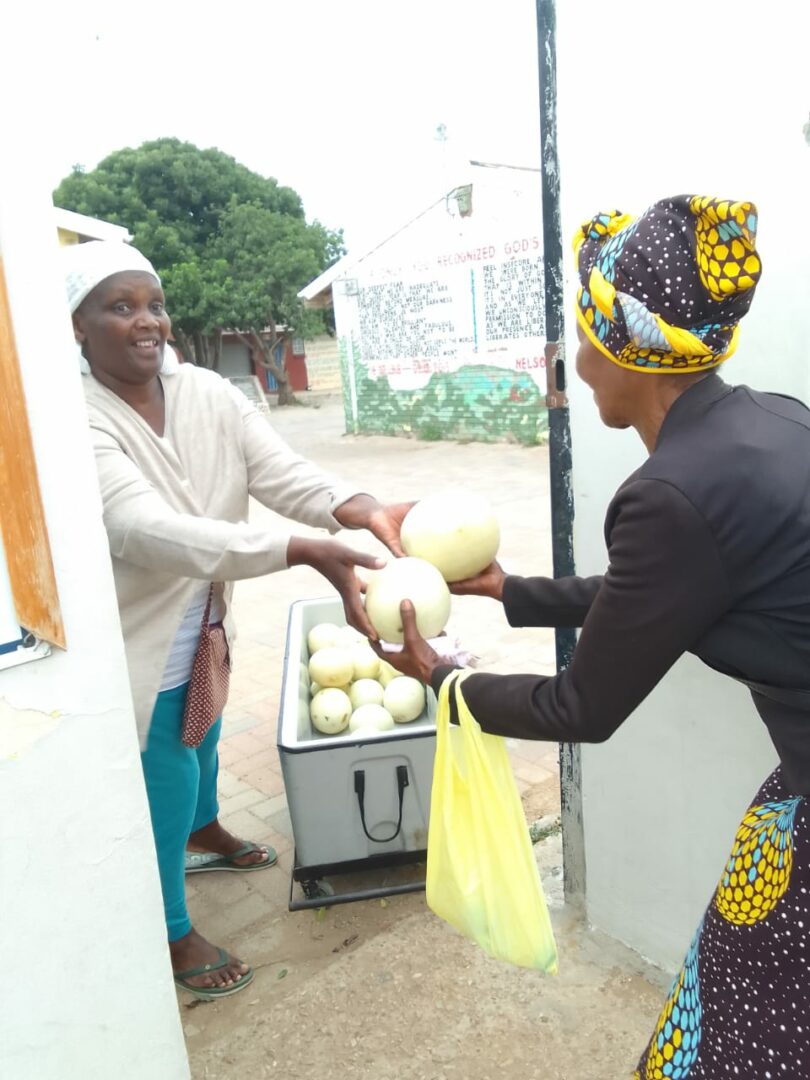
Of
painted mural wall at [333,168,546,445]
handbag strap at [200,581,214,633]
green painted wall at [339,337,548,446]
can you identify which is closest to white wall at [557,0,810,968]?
handbag strap at [200,581,214,633]

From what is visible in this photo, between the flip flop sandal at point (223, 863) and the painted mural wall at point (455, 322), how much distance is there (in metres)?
11.1

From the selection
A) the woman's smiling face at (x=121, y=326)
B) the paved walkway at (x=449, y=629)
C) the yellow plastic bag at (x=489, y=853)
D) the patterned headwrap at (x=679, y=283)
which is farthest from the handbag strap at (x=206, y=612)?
the patterned headwrap at (x=679, y=283)

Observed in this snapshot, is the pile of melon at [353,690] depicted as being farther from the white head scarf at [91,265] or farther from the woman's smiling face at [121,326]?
the white head scarf at [91,265]

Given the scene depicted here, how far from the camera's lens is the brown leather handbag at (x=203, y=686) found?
8.20ft

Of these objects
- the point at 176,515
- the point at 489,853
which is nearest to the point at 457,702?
the point at 489,853

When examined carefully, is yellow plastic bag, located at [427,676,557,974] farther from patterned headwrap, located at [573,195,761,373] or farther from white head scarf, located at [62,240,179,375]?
white head scarf, located at [62,240,179,375]

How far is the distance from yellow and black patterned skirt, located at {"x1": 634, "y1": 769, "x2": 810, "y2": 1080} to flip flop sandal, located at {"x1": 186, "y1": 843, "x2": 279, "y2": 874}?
209 cm

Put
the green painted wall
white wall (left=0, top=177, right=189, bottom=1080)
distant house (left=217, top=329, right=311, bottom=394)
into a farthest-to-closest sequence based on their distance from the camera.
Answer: distant house (left=217, top=329, right=311, bottom=394), the green painted wall, white wall (left=0, top=177, right=189, bottom=1080)

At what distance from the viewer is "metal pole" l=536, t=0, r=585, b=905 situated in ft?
7.02

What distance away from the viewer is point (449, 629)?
5742 mm

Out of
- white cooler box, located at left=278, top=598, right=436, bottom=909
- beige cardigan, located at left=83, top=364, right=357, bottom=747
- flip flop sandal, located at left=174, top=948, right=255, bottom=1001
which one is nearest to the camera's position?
beige cardigan, located at left=83, top=364, right=357, bottom=747

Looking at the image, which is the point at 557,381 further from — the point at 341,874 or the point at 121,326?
the point at 341,874

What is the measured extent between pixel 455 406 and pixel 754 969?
14.7 metres

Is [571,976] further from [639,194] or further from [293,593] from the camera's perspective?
[293,593]
